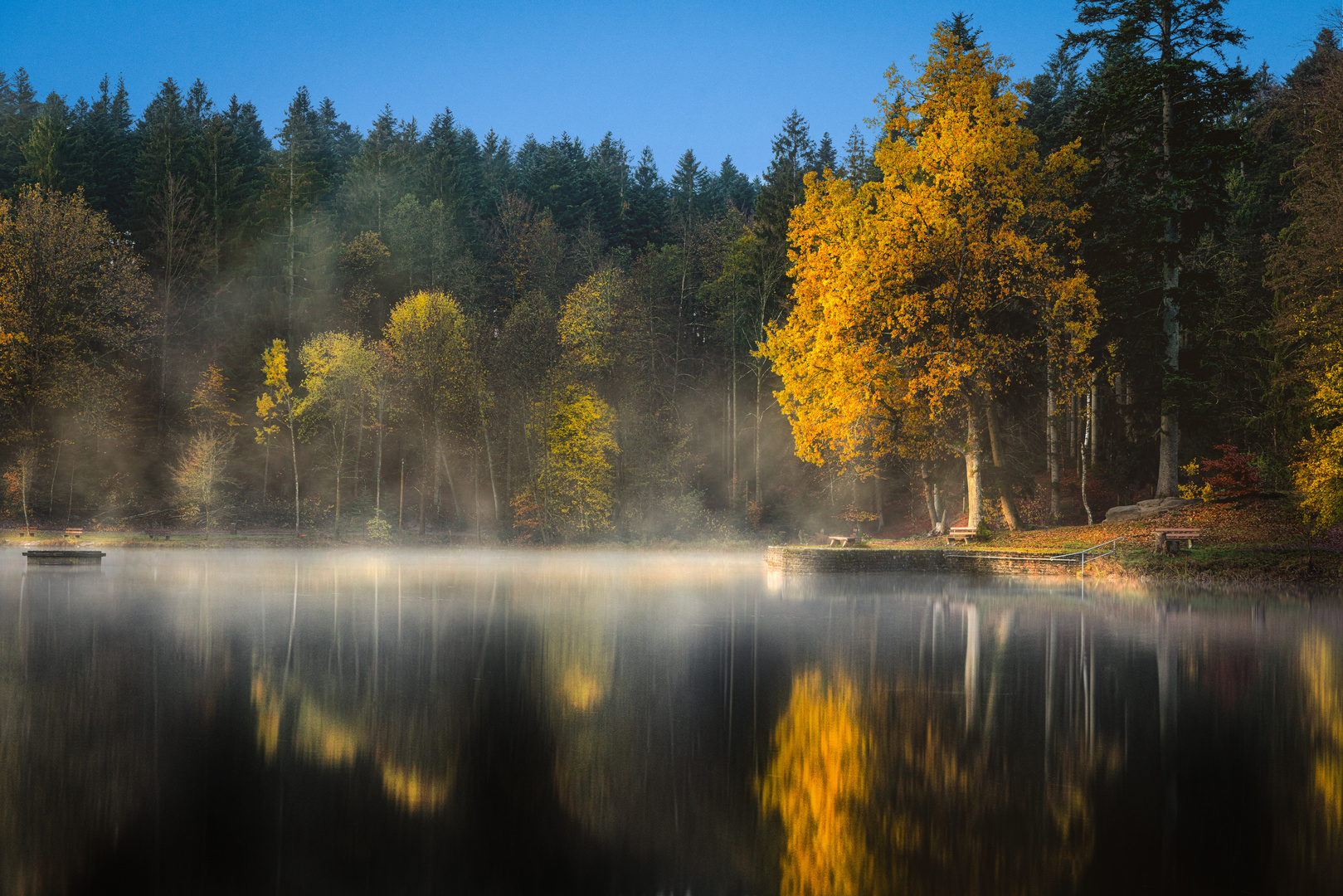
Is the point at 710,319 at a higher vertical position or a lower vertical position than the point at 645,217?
lower

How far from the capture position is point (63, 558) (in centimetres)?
2912

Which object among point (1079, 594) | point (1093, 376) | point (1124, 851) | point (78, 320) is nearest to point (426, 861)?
point (1124, 851)

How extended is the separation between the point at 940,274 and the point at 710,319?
31237mm

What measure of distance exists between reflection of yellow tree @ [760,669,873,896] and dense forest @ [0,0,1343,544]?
19.8 m

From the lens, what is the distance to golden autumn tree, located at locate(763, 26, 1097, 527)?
A: 28.8 m

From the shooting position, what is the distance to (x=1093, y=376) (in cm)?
3303

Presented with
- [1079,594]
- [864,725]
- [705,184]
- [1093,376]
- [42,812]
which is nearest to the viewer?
[42,812]

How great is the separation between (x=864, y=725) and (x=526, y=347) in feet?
121

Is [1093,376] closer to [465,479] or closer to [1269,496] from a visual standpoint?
[1269,496]

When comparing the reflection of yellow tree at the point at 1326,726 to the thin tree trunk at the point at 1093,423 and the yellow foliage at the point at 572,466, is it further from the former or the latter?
the yellow foliage at the point at 572,466

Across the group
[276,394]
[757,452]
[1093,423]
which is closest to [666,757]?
[1093,423]

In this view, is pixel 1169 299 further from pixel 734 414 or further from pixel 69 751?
pixel 69 751

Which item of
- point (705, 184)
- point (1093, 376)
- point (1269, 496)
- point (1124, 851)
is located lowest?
point (1124, 851)

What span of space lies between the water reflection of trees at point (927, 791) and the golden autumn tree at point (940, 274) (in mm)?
19718
